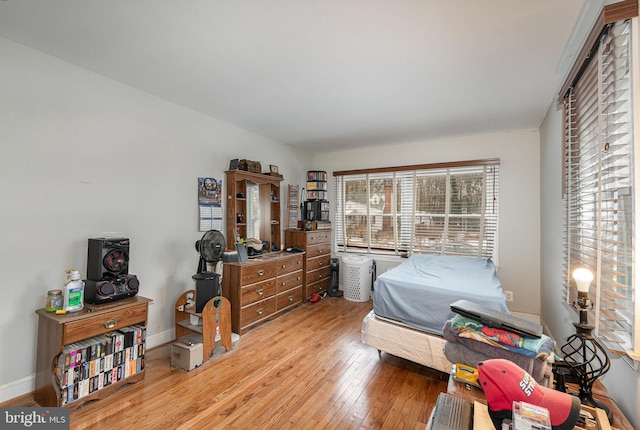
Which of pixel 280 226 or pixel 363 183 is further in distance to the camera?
pixel 363 183

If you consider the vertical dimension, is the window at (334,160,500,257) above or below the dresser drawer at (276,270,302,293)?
above

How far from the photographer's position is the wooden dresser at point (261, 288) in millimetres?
3107

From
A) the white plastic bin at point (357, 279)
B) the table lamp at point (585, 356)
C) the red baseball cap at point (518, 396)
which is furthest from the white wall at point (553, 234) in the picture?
the white plastic bin at point (357, 279)

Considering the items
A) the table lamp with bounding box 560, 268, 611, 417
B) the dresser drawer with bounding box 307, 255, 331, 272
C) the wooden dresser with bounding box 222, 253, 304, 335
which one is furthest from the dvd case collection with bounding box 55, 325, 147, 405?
the table lamp with bounding box 560, 268, 611, 417

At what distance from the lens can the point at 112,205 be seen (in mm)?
2475

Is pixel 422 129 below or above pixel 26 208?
above

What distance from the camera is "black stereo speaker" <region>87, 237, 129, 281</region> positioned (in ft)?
6.98

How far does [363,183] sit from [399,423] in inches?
142

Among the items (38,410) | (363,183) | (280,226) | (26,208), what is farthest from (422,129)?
(38,410)

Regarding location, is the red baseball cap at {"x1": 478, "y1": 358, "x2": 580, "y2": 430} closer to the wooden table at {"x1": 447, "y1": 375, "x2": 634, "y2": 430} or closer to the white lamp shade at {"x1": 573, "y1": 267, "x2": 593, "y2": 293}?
the wooden table at {"x1": 447, "y1": 375, "x2": 634, "y2": 430}

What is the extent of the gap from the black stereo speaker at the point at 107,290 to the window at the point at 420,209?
340cm

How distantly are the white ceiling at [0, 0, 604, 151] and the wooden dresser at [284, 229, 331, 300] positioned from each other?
1931 mm

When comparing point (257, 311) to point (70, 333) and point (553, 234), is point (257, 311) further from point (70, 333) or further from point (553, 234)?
point (553, 234)

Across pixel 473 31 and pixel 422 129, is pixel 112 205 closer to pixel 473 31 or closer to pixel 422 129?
pixel 473 31
